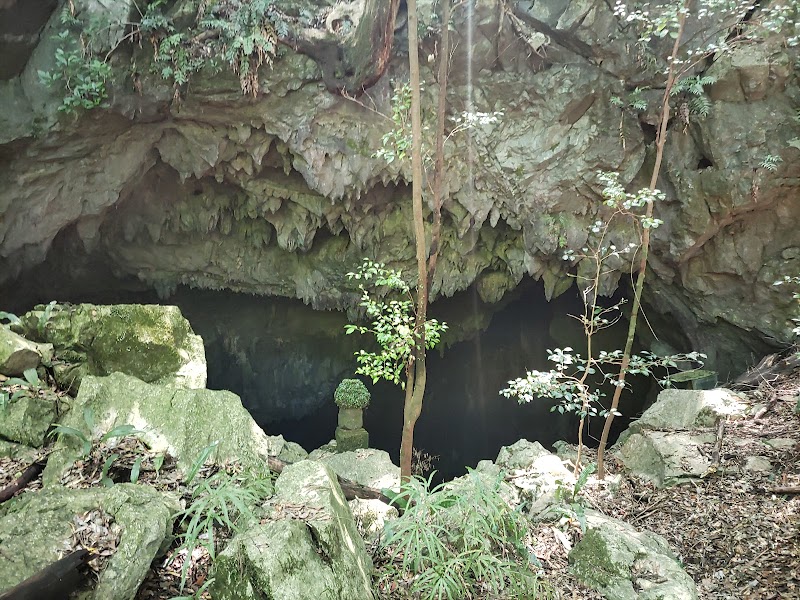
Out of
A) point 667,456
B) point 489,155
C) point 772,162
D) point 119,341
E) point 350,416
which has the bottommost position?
point 350,416

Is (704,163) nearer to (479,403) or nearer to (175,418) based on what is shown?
(479,403)

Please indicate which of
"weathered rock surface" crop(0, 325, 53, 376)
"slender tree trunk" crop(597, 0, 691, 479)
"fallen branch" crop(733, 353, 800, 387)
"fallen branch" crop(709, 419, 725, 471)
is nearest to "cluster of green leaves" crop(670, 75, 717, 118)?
"slender tree trunk" crop(597, 0, 691, 479)

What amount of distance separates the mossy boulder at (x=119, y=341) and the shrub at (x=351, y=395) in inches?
134

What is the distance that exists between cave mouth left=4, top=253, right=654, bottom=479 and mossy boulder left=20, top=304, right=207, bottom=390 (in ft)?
18.4

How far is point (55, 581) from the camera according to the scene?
5.32 ft

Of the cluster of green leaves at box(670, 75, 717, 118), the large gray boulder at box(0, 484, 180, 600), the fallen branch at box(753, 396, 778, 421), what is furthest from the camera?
the cluster of green leaves at box(670, 75, 717, 118)

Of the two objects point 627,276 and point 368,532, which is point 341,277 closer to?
point 627,276

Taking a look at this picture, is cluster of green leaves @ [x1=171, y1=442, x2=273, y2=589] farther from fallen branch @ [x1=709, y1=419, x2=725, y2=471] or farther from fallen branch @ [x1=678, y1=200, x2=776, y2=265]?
fallen branch @ [x1=678, y1=200, x2=776, y2=265]

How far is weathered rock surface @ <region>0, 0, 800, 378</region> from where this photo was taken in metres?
6.40

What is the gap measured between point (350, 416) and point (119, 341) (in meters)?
3.98

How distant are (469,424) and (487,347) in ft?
8.04

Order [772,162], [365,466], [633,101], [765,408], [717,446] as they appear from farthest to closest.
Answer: [633,101], [772,162], [365,466], [765,408], [717,446]

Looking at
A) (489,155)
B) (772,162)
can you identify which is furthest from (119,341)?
(772,162)

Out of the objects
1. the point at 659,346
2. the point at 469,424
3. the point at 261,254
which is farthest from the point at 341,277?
the point at 659,346
